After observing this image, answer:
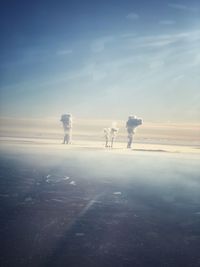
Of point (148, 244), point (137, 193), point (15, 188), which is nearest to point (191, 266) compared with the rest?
point (148, 244)

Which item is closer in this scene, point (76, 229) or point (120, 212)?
point (76, 229)

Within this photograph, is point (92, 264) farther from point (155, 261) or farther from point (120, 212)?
point (120, 212)

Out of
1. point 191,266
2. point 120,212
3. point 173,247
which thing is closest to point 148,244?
point 173,247

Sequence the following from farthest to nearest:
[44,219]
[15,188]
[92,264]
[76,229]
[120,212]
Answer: [15,188]
[120,212]
[44,219]
[76,229]
[92,264]

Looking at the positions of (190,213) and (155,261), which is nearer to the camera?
(155,261)

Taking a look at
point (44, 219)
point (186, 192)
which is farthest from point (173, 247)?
point (186, 192)

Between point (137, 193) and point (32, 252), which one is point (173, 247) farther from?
point (137, 193)

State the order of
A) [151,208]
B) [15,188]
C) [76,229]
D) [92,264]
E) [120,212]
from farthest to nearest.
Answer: [15,188]
[151,208]
[120,212]
[76,229]
[92,264]

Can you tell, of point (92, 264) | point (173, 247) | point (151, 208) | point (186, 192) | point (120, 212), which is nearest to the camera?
point (92, 264)

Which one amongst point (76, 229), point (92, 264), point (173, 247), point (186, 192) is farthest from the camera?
point (186, 192)
